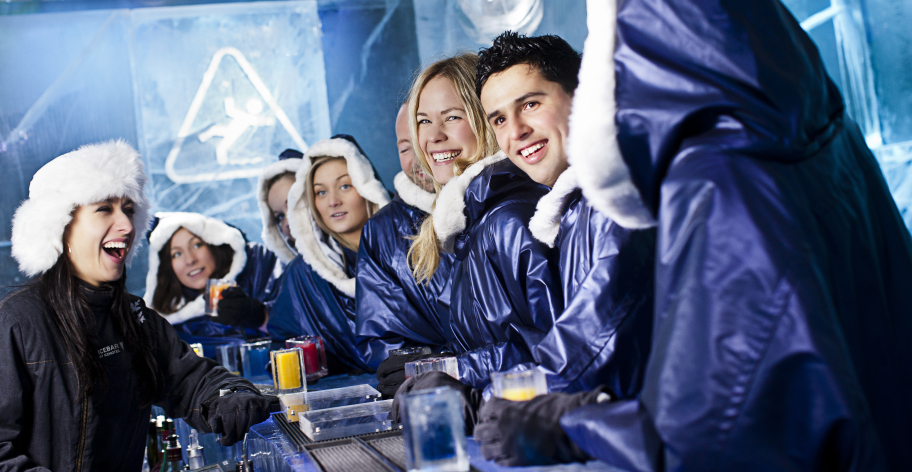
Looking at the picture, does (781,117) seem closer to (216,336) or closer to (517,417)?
(517,417)

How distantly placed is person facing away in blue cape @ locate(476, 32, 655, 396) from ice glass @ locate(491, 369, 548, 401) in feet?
0.38

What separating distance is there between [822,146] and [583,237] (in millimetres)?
570

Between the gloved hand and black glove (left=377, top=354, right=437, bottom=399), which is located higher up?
the gloved hand

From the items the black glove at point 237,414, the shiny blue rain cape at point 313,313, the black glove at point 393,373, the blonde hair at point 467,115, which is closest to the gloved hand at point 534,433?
the black glove at point 393,373

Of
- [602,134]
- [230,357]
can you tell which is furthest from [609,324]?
[230,357]

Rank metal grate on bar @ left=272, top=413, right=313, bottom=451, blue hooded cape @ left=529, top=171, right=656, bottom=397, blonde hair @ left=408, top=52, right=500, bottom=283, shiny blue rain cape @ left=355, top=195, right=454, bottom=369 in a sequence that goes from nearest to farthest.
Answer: blue hooded cape @ left=529, top=171, right=656, bottom=397, metal grate on bar @ left=272, top=413, right=313, bottom=451, blonde hair @ left=408, top=52, right=500, bottom=283, shiny blue rain cape @ left=355, top=195, right=454, bottom=369

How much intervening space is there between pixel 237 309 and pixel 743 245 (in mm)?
3190

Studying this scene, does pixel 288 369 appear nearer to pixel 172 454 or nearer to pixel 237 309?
pixel 172 454

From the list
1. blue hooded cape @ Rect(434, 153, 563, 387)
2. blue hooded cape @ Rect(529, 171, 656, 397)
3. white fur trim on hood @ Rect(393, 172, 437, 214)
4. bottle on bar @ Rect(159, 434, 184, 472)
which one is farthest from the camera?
white fur trim on hood @ Rect(393, 172, 437, 214)

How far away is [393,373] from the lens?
5.89 feet

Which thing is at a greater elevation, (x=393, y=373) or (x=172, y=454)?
(x=393, y=373)

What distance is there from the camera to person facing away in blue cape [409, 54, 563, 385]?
167 cm

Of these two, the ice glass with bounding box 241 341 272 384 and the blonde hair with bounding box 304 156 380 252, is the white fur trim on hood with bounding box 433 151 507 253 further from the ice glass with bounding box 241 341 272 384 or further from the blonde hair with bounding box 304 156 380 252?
the blonde hair with bounding box 304 156 380 252

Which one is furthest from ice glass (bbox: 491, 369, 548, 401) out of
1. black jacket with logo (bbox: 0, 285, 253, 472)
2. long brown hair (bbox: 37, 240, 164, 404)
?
long brown hair (bbox: 37, 240, 164, 404)
